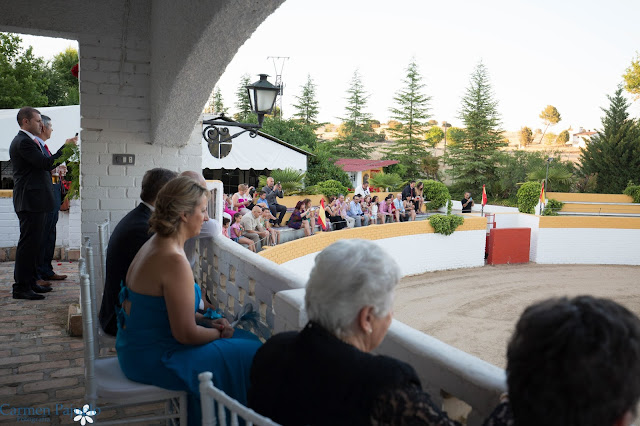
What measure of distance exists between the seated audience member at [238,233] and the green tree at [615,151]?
2838 centimetres

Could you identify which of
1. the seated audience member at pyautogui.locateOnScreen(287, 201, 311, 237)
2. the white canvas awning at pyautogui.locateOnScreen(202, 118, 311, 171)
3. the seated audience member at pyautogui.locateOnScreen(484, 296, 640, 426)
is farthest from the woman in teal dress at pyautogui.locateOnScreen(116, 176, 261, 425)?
the white canvas awning at pyautogui.locateOnScreen(202, 118, 311, 171)

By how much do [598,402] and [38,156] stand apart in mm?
4741

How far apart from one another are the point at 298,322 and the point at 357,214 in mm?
13351

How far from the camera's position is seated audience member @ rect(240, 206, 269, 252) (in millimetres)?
10008

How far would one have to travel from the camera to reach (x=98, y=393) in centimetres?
190

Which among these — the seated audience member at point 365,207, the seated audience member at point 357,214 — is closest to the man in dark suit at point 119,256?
the seated audience member at point 357,214

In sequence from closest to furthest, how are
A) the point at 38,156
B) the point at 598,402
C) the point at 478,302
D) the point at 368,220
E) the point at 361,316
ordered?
the point at 598,402
the point at 361,316
the point at 38,156
the point at 478,302
the point at 368,220

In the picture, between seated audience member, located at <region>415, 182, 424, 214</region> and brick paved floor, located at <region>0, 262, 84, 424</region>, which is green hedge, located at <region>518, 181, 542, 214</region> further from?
brick paved floor, located at <region>0, 262, 84, 424</region>

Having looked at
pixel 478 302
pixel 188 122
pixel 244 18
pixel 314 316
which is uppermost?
pixel 244 18

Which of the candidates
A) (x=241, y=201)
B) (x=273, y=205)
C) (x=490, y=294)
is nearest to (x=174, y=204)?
(x=241, y=201)

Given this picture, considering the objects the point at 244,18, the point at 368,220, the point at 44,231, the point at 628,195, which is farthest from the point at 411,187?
the point at 244,18

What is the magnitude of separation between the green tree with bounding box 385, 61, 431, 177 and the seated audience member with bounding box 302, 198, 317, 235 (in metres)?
27.3

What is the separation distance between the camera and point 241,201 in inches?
434

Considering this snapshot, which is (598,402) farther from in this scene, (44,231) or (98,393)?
(44,231)
